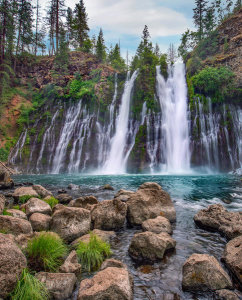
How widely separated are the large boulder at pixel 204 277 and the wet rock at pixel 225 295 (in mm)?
87

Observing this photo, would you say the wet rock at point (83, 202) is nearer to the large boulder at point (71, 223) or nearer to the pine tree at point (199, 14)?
the large boulder at point (71, 223)

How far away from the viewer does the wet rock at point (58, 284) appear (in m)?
2.92

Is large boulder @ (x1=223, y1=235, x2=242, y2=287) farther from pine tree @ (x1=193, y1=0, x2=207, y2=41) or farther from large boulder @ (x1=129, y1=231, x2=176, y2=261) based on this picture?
pine tree @ (x1=193, y1=0, x2=207, y2=41)

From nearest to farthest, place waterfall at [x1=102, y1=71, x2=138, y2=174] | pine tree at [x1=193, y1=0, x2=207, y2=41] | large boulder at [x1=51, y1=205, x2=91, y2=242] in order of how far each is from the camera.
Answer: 1. large boulder at [x1=51, y1=205, x2=91, y2=242]
2. waterfall at [x1=102, y1=71, x2=138, y2=174]
3. pine tree at [x1=193, y1=0, x2=207, y2=41]

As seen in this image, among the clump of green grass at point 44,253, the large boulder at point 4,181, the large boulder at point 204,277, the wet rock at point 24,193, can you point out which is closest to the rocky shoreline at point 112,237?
the large boulder at point 204,277

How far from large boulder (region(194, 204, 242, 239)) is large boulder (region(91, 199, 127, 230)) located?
7.99ft

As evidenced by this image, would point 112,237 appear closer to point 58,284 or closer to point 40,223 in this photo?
point 40,223

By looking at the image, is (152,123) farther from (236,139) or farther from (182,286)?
(182,286)

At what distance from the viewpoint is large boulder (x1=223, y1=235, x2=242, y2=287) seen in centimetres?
345

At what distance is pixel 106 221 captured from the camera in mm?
5836

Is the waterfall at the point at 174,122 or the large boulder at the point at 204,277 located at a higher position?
the waterfall at the point at 174,122

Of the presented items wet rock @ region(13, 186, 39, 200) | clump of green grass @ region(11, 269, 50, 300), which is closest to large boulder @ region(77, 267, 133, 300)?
→ clump of green grass @ region(11, 269, 50, 300)

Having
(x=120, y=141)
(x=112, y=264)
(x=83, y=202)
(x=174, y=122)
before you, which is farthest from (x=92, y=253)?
(x=174, y=122)

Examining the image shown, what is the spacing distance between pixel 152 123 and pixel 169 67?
37.2 feet
